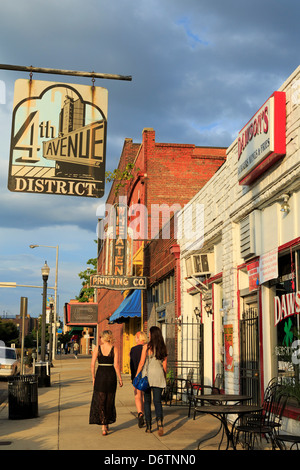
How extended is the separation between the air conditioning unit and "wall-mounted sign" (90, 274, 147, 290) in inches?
301

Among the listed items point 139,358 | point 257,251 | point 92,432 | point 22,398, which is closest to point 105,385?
point 92,432

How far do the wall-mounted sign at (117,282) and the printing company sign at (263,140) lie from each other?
11.4 m

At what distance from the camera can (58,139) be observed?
9.19 meters

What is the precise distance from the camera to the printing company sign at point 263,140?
28.7 ft

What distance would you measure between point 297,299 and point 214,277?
5022mm

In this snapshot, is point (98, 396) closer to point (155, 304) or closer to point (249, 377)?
point (249, 377)

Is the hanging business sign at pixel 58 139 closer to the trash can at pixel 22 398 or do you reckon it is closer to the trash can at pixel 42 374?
the trash can at pixel 22 398

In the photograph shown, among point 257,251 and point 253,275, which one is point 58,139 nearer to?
point 257,251

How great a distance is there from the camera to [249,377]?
34.0 feet

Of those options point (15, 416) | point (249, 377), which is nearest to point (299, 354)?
point (249, 377)

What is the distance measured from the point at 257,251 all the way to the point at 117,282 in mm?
11697

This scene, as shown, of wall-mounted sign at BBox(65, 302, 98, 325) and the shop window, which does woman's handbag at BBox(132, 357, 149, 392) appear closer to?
the shop window

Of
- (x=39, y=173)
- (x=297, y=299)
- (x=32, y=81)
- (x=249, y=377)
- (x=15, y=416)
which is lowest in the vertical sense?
(x=15, y=416)

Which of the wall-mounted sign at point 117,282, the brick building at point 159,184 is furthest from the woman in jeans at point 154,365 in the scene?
the brick building at point 159,184
